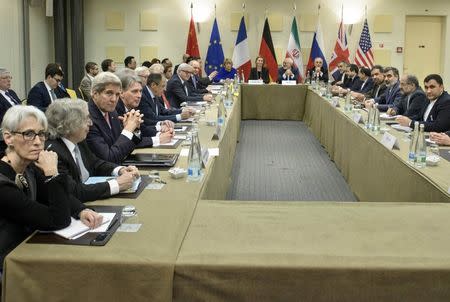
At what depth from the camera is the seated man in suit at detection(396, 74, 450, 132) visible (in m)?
5.21

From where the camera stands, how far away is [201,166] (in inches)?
125

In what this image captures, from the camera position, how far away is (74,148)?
2.83m

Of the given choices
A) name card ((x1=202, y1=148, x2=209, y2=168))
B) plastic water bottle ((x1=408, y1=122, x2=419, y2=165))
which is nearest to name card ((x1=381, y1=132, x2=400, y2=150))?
plastic water bottle ((x1=408, y1=122, x2=419, y2=165))

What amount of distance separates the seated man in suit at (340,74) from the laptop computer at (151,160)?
8591 mm

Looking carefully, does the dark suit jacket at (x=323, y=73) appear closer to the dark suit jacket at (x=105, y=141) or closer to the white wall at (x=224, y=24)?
the white wall at (x=224, y=24)

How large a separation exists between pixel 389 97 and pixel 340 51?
5.13 meters

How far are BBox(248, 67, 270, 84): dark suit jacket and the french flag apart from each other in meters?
0.55

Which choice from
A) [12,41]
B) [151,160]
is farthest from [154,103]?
[12,41]

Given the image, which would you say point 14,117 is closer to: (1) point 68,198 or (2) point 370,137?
(1) point 68,198

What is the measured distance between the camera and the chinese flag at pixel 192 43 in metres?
12.9

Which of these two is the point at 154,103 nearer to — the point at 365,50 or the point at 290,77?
the point at 290,77

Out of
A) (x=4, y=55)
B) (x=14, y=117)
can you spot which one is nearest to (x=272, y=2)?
(x=4, y=55)

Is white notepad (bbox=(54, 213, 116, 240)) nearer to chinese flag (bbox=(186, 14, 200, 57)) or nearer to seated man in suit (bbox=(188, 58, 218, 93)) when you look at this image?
seated man in suit (bbox=(188, 58, 218, 93))

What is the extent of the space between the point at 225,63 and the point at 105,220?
1025cm
